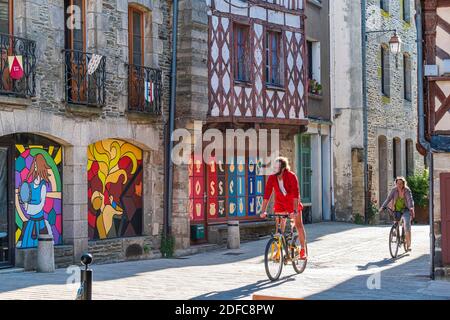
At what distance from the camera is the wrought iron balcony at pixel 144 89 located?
15.5 m

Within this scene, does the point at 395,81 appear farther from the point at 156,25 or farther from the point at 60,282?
the point at 60,282

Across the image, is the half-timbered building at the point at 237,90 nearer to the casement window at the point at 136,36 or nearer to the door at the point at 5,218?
the casement window at the point at 136,36

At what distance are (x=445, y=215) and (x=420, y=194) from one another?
49.2 feet

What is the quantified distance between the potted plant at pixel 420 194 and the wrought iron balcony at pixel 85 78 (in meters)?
14.2

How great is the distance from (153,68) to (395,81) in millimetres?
13219

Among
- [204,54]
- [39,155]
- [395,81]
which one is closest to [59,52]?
[39,155]

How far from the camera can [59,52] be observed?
13883mm

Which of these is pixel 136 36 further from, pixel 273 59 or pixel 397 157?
pixel 397 157

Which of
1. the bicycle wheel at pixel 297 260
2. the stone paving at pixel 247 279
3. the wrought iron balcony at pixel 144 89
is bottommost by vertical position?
the stone paving at pixel 247 279

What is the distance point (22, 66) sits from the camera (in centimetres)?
1291

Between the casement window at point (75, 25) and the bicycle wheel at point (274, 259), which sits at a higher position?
the casement window at point (75, 25)

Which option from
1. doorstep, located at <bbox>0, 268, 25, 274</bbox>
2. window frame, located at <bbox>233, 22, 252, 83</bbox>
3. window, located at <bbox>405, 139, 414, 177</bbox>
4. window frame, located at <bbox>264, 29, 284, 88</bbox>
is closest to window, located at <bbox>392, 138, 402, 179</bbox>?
window, located at <bbox>405, 139, 414, 177</bbox>

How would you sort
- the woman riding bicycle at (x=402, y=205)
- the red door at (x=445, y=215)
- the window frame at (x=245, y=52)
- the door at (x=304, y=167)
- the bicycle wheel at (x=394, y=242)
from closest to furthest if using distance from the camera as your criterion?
the red door at (x=445, y=215)
the bicycle wheel at (x=394, y=242)
the woman riding bicycle at (x=402, y=205)
the window frame at (x=245, y=52)
the door at (x=304, y=167)

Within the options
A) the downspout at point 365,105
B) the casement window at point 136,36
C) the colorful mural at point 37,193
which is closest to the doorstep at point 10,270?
the colorful mural at point 37,193
